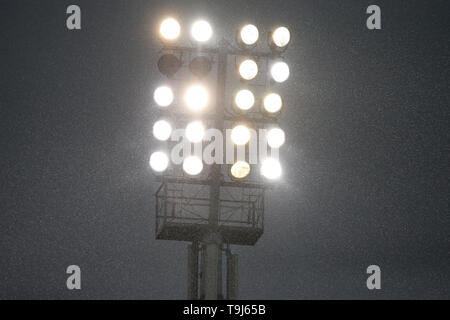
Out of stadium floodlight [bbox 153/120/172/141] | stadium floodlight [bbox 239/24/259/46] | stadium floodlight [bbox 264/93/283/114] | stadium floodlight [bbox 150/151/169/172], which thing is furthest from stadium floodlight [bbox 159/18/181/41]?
stadium floodlight [bbox 150/151/169/172]

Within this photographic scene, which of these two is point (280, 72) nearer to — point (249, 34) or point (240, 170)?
point (249, 34)

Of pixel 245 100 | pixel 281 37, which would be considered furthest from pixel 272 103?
pixel 281 37

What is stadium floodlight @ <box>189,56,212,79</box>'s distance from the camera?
33.1 ft

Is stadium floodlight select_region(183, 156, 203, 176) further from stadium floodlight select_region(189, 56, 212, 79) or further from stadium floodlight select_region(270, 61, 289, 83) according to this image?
stadium floodlight select_region(270, 61, 289, 83)

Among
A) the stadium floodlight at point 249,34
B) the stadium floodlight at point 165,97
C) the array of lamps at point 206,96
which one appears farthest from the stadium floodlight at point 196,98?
the stadium floodlight at point 249,34

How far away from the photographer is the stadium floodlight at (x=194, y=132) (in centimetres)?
986

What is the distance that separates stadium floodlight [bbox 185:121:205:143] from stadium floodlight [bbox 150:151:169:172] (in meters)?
0.42

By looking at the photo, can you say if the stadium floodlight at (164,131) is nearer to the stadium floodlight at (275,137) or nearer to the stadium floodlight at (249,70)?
the stadium floodlight at (249,70)

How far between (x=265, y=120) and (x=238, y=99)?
1.68 ft

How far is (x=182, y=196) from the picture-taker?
10492 mm
